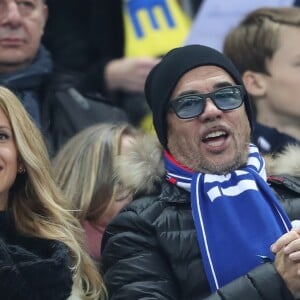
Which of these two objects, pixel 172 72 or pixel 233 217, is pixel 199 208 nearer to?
pixel 233 217

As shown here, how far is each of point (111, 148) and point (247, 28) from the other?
113 cm

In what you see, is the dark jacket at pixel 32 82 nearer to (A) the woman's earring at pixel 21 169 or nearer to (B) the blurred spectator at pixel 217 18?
(B) the blurred spectator at pixel 217 18

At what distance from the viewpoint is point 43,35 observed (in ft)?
23.6

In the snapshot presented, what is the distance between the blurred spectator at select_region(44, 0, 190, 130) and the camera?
6.84m

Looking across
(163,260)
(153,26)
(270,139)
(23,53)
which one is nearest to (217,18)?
(153,26)

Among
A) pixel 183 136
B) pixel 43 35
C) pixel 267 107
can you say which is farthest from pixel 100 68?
pixel 183 136

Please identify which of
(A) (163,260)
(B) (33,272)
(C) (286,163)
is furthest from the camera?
(C) (286,163)

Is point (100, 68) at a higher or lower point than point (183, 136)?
lower

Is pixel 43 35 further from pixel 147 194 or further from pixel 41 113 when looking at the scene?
pixel 147 194

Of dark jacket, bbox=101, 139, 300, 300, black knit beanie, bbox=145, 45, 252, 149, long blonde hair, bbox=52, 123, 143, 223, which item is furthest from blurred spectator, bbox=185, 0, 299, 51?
dark jacket, bbox=101, 139, 300, 300

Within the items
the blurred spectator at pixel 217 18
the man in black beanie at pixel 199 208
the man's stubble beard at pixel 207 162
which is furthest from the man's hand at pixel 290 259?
the blurred spectator at pixel 217 18

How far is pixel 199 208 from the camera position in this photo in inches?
202

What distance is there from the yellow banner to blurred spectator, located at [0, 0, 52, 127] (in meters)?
0.71

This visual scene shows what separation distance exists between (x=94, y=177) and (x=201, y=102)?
2.63ft
